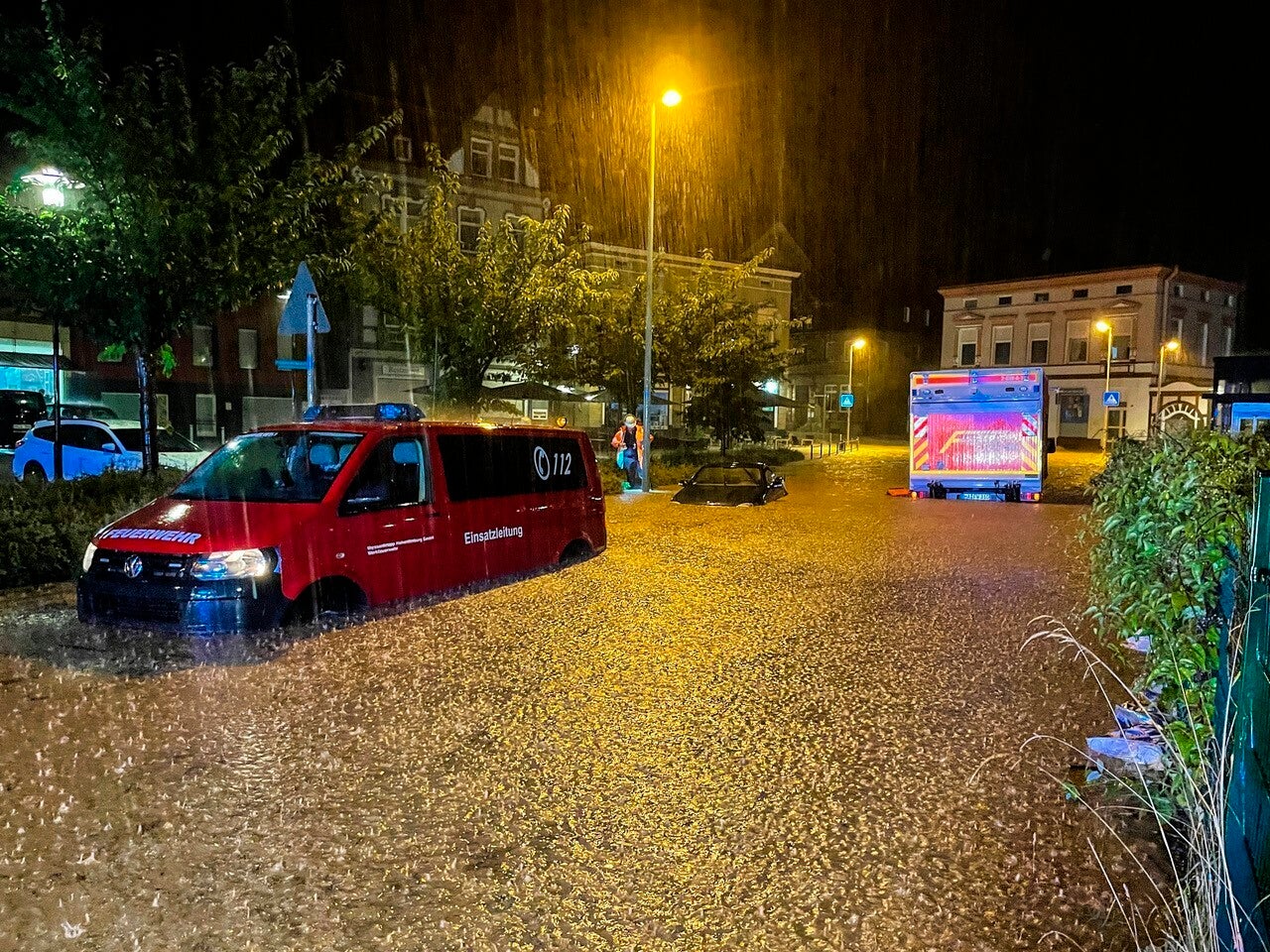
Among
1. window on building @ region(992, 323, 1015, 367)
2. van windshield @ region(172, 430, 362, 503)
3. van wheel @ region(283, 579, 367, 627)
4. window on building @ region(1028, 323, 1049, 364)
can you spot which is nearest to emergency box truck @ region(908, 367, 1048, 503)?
van windshield @ region(172, 430, 362, 503)

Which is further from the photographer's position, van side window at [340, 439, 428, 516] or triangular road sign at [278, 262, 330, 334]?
triangular road sign at [278, 262, 330, 334]

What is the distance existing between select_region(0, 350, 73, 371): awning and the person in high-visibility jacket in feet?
76.1

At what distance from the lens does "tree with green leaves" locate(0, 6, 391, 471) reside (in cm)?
1175

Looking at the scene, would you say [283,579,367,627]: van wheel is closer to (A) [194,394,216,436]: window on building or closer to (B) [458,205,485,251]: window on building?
(A) [194,394,216,436]: window on building

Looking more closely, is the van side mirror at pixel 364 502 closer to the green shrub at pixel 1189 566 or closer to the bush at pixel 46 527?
the bush at pixel 46 527

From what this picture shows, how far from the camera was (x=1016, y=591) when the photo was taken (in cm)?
1034

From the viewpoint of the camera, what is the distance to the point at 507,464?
33.7 feet

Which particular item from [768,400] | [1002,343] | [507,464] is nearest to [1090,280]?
[1002,343]

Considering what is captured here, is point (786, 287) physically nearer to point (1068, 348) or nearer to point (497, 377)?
point (1068, 348)

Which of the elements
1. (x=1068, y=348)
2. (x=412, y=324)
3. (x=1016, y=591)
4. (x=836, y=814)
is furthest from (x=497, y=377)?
(x=1068, y=348)

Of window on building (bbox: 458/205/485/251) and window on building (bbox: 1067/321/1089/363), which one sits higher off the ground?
window on building (bbox: 458/205/485/251)

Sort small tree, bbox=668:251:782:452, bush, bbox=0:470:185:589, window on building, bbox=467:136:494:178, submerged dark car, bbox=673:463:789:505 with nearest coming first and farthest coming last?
1. bush, bbox=0:470:185:589
2. submerged dark car, bbox=673:463:789:505
3. small tree, bbox=668:251:782:452
4. window on building, bbox=467:136:494:178

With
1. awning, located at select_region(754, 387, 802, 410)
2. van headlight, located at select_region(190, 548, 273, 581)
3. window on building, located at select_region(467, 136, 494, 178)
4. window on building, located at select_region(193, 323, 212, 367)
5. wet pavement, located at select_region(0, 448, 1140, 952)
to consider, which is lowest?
wet pavement, located at select_region(0, 448, 1140, 952)

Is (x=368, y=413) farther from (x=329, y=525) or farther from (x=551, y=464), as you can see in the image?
(x=551, y=464)
